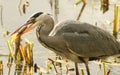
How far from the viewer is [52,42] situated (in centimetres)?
584

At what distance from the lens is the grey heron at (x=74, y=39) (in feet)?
19.0

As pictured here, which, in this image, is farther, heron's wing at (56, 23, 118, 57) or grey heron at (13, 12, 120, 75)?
heron's wing at (56, 23, 118, 57)

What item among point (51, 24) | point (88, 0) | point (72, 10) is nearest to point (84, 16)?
point (72, 10)

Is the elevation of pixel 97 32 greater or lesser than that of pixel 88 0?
lesser

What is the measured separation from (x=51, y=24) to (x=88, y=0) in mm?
5753

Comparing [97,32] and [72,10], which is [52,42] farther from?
[72,10]

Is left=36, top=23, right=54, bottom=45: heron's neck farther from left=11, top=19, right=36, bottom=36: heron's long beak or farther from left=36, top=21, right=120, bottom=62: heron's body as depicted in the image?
left=11, top=19, right=36, bottom=36: heron's long beak

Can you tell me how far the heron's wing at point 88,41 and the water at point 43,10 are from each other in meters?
0.79

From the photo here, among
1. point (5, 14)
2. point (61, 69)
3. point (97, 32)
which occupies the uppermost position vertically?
point (5, 14)

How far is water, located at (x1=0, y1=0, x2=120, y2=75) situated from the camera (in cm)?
746

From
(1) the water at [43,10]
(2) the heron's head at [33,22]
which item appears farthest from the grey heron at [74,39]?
(1) the water at [43,10]

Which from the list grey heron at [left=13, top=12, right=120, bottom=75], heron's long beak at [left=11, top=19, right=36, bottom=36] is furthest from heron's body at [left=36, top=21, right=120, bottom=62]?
heron's long beak at [left=11, top=19, right=36, bottom=36]

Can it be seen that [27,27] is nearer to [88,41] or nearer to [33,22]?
[33,22]

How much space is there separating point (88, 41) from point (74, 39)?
0.18 metres
